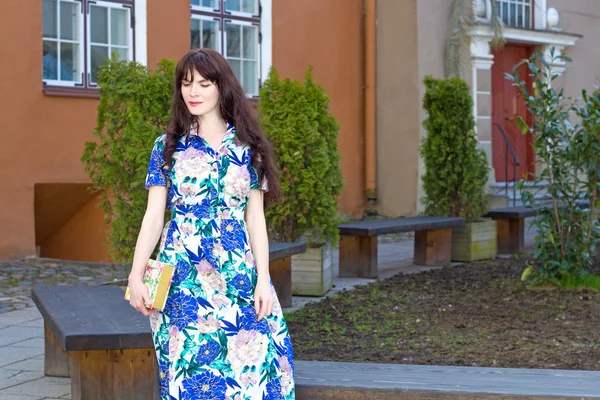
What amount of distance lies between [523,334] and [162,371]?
10.6 feet

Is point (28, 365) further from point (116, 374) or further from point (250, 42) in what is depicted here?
point (250, 42)

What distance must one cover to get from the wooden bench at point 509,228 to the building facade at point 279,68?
300 centimetres

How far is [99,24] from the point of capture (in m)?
10.4

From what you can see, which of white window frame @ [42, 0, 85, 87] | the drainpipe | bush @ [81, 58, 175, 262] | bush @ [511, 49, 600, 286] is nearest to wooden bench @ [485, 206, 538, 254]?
A: bush @ [511, 49, 600, 286]

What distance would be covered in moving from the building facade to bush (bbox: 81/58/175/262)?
408 cm

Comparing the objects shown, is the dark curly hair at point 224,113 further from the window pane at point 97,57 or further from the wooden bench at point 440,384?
the window pane at point 97,57

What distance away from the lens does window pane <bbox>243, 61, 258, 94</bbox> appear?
40.0ft

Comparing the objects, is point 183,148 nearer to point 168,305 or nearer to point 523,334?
point 168,305

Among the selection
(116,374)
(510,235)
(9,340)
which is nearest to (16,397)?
(116,374)

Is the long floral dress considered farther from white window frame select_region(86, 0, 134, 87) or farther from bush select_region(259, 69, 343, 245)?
white window frame select_region(86, 0, 134, 87)

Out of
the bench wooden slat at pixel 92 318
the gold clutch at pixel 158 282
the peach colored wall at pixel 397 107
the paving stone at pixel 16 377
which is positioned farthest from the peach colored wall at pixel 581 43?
the gold clutch at pixel 158 282

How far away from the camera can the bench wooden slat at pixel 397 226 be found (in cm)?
833

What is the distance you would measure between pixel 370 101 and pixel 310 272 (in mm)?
6574

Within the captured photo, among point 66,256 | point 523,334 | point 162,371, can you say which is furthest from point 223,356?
point 66,256
